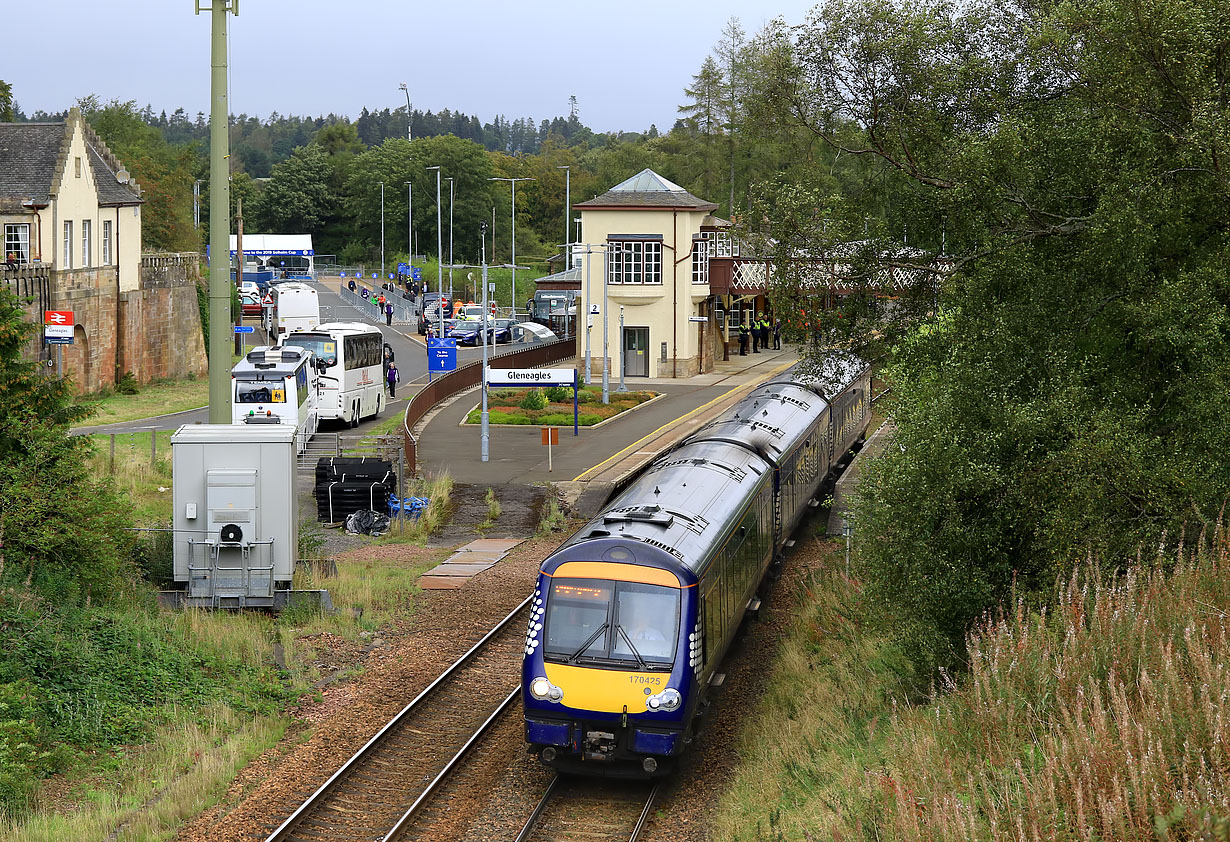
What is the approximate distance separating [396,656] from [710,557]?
17.9ft

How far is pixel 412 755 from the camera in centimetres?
1394

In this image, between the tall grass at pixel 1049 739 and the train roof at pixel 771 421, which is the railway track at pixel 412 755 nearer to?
the tall grass at pixel 1049 739

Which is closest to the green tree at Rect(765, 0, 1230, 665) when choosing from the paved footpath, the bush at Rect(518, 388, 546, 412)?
the paved footpath

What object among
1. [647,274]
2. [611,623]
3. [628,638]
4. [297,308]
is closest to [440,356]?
[647,274]

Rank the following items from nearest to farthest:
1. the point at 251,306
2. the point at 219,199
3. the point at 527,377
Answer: the point at 219,199, the point at 527,377, the point at 251,306

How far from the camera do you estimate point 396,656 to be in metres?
17.6

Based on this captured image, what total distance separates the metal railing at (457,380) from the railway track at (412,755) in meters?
14.7

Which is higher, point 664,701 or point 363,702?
point 664,701

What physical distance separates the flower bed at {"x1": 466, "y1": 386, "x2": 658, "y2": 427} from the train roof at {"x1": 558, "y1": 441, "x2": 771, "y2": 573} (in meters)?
18.6

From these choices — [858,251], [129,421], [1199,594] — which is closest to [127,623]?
[858,251]

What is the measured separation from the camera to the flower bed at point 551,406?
39312 millimetres

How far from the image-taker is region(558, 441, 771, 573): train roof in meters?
14.0

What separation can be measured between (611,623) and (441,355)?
40.0 m

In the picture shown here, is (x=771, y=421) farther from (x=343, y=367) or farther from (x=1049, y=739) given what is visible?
(x=343, y=367)
